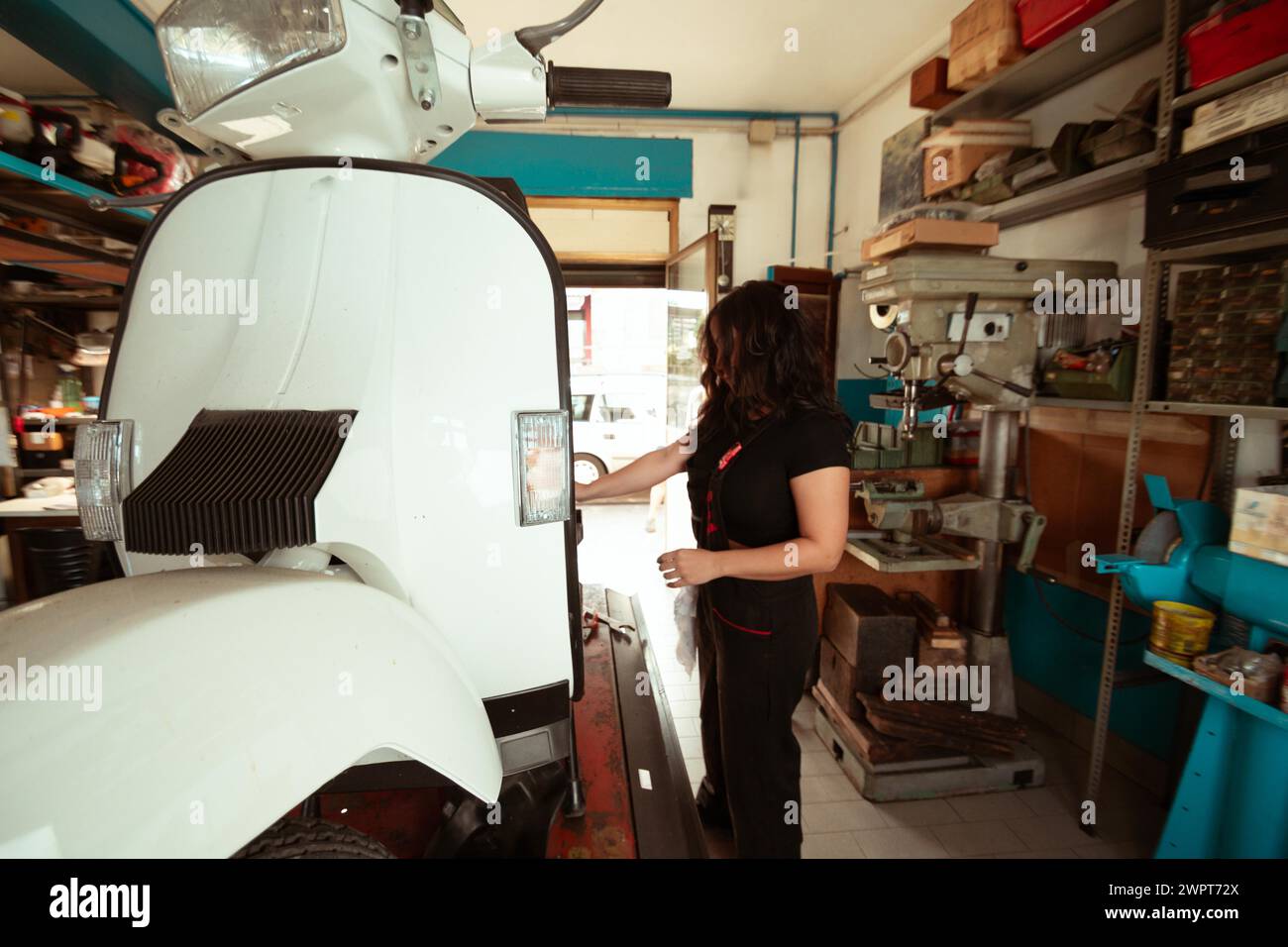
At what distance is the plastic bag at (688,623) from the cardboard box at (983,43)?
101 inches

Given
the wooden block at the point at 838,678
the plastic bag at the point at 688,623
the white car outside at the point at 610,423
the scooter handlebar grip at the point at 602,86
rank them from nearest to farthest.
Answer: the scooter handlebar grip at the point at 602,86 → the plastic bag at the point at 688,623 → the wooden block at the point at 838,678 → the white car outside at the point at 610,423

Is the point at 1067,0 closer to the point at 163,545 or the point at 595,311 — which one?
the point at 163,545

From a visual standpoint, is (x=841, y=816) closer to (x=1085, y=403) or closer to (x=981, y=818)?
(x=981, y=818)

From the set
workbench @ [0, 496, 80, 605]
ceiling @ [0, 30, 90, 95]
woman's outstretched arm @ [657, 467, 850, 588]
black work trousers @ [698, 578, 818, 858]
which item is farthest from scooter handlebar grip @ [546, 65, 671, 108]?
ceiling @ [0, 30, 90, 95]

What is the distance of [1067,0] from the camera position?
2146 mm

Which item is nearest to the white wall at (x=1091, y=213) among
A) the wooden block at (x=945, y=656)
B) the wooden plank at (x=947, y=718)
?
the wooden block at (x=945, y=656)

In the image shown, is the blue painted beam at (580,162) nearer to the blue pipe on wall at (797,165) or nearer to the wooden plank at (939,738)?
the blue pipe on wall at (797,165)

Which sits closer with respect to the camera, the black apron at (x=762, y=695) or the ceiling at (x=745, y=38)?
the black apron at (x=762, y=695)

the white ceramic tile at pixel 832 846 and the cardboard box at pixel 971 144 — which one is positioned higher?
the cardboard box at pixel 971 144

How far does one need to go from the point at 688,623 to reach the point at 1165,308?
185 cm

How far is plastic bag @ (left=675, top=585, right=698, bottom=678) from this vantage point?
1869 millimetres

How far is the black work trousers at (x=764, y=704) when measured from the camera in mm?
1501
